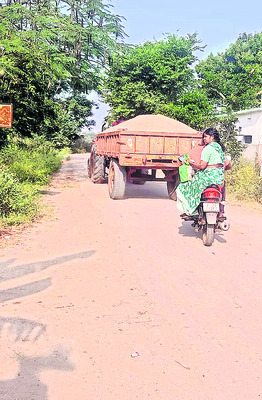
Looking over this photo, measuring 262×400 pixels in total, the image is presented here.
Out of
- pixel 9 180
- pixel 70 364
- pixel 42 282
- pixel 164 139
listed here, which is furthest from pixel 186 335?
pixel 164 139

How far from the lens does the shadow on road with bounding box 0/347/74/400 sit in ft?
9.10

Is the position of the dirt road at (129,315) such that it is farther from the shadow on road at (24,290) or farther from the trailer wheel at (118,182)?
the trailer wheel at (118,182)

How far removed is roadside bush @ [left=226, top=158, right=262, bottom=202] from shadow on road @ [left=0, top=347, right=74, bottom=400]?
30.5 feet

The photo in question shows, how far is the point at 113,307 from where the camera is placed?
4.24 m

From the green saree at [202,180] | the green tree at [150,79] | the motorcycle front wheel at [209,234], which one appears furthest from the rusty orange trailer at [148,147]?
the green tree at [150,79]

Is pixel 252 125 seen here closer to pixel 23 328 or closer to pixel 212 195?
pixel 212 195

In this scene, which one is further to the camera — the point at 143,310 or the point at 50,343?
the point at 143,310

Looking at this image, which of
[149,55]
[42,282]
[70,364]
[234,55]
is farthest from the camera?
[234,55]

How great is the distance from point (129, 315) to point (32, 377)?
1278mm

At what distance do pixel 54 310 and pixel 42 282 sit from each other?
0.84 meters

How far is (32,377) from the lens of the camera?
2971 mm

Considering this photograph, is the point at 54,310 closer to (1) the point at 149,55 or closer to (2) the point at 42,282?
(2) the point at 42,282

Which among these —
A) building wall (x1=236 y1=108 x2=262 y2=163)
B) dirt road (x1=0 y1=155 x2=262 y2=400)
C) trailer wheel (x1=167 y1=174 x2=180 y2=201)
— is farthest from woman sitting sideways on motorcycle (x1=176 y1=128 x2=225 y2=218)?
building wall (x1=236 y1=108 x2=262 y2=163)

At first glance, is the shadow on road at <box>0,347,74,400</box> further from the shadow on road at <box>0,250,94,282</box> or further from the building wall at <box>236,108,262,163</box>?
the building wall at <box>236,108,262,163</box>
